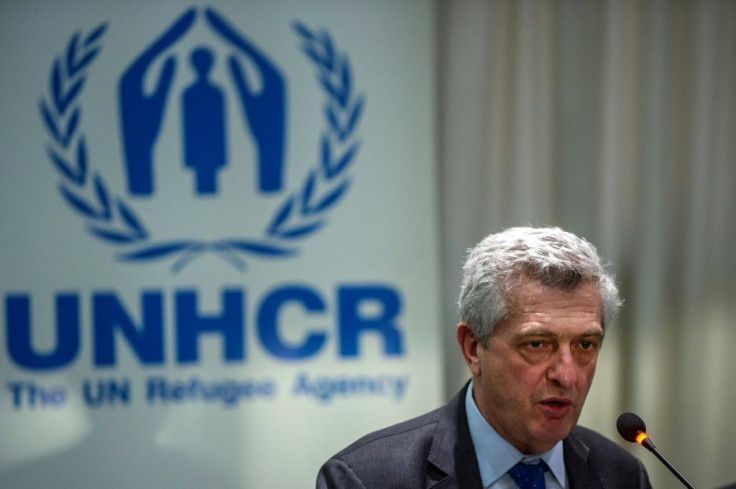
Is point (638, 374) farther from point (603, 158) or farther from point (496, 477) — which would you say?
point (496, 477)

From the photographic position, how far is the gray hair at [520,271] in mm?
Result: 1793

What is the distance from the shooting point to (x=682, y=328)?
12.0ft

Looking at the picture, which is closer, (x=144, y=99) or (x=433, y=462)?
(x=433, y=462)

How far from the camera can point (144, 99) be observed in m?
3.53

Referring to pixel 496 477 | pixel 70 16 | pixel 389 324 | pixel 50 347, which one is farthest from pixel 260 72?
pixel 496 477

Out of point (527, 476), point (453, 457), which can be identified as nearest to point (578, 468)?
point (527, 476)

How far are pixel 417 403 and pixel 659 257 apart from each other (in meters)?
1.17

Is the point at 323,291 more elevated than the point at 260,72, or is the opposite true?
the point at 260,72

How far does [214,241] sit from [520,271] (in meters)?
1.96

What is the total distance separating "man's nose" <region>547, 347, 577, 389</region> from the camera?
69.3 inches

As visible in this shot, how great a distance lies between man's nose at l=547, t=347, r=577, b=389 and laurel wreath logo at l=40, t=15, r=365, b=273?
1.89 m

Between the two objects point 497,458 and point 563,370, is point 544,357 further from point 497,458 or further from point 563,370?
point 497,458

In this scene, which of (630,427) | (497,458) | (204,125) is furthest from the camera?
(204,125)

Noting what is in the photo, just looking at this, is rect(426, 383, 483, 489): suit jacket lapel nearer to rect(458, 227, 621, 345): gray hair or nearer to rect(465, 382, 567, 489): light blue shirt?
rect(465, 382, 567, 489): light blue shirt
